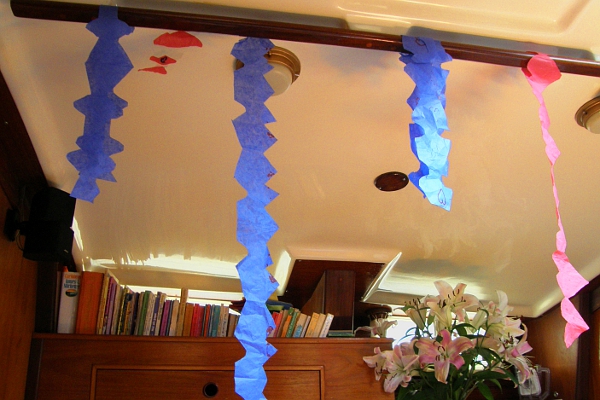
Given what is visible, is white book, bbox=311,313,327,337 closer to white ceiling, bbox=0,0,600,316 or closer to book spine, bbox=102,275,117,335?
white ceiling, bbox=0,0,600,316

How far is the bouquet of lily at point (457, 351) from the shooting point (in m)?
1.63

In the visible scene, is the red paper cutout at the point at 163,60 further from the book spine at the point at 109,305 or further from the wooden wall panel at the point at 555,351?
the wooden wall panel at the point at 555,351

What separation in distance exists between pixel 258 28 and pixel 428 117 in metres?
0.47

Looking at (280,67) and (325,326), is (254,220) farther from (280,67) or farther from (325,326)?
(325,326)

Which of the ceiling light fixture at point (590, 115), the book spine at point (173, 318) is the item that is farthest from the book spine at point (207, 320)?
the ceiling light fixture at point (590, 115)

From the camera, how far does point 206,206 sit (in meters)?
2.12

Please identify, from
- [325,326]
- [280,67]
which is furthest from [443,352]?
[280,67]

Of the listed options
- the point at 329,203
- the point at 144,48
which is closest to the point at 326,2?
the point at 144,48

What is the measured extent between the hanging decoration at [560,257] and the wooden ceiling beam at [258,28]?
0.09 feet

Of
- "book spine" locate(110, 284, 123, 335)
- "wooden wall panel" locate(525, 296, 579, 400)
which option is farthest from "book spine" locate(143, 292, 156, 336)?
"wooden wall panel" locate(525, 296, 579, 400)

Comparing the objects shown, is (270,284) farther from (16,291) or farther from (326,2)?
(16,291)

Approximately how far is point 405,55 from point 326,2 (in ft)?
0.80

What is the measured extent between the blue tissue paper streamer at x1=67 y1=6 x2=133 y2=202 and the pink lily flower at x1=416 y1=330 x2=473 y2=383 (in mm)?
997

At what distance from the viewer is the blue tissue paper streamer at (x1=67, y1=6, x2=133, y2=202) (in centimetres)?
131
